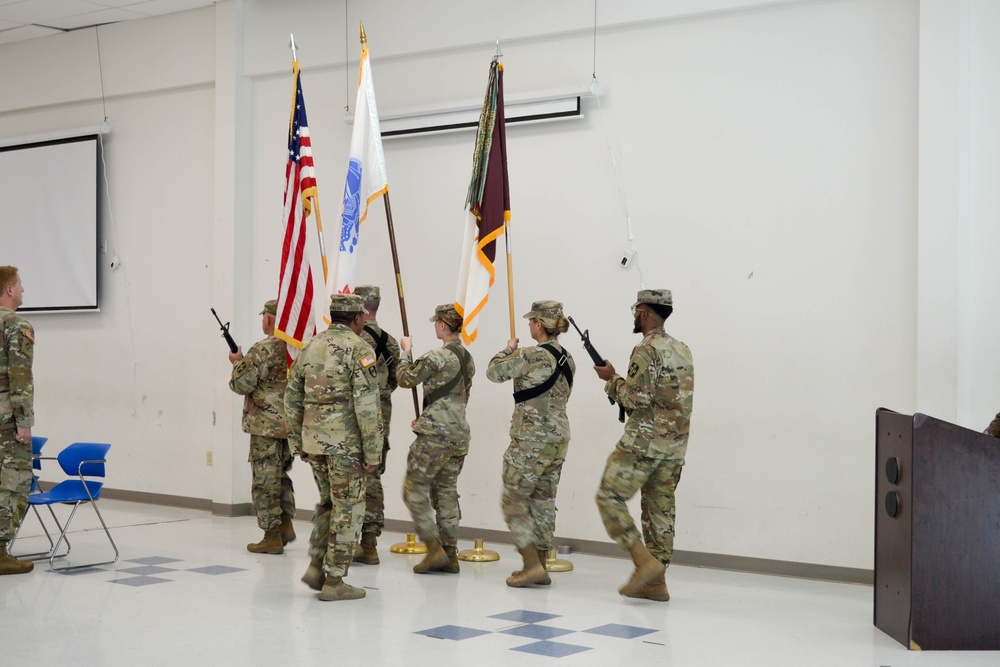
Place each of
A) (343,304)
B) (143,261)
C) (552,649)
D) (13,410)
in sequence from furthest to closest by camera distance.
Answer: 1. (143,261)
2. (13,410)
3. (343,304)
4. (552,649)

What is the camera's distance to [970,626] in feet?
15.9

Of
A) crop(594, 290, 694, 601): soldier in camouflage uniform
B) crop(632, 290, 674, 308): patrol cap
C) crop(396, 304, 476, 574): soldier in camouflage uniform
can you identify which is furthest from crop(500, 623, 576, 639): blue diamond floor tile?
crop(632, 290, 674, 308): patrol cap

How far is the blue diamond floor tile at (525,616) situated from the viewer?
5.40 metres

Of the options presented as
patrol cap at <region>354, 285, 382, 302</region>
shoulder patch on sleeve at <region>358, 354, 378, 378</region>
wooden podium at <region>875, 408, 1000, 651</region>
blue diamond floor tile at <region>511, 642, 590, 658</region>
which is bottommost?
blue diamond floor tile at <region>511, 642, 590, 658</region>

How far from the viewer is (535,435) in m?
6.36

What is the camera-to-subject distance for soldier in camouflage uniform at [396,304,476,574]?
656 centimetres

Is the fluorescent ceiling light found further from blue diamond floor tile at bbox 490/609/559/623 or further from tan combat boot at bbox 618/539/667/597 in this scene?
blue diamond floor tile at bbox 490/609/559/623

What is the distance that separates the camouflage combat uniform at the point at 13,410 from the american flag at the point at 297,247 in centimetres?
162

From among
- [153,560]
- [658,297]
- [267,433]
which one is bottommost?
[153,560]

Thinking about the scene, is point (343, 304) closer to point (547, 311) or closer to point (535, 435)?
point (547, 311)

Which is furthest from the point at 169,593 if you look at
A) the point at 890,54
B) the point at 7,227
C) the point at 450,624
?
the point at 7,227

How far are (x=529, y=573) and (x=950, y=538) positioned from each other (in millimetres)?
2426

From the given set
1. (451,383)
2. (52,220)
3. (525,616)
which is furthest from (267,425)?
(52,220)

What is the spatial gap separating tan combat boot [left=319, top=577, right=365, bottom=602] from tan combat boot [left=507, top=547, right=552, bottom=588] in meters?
0.98
